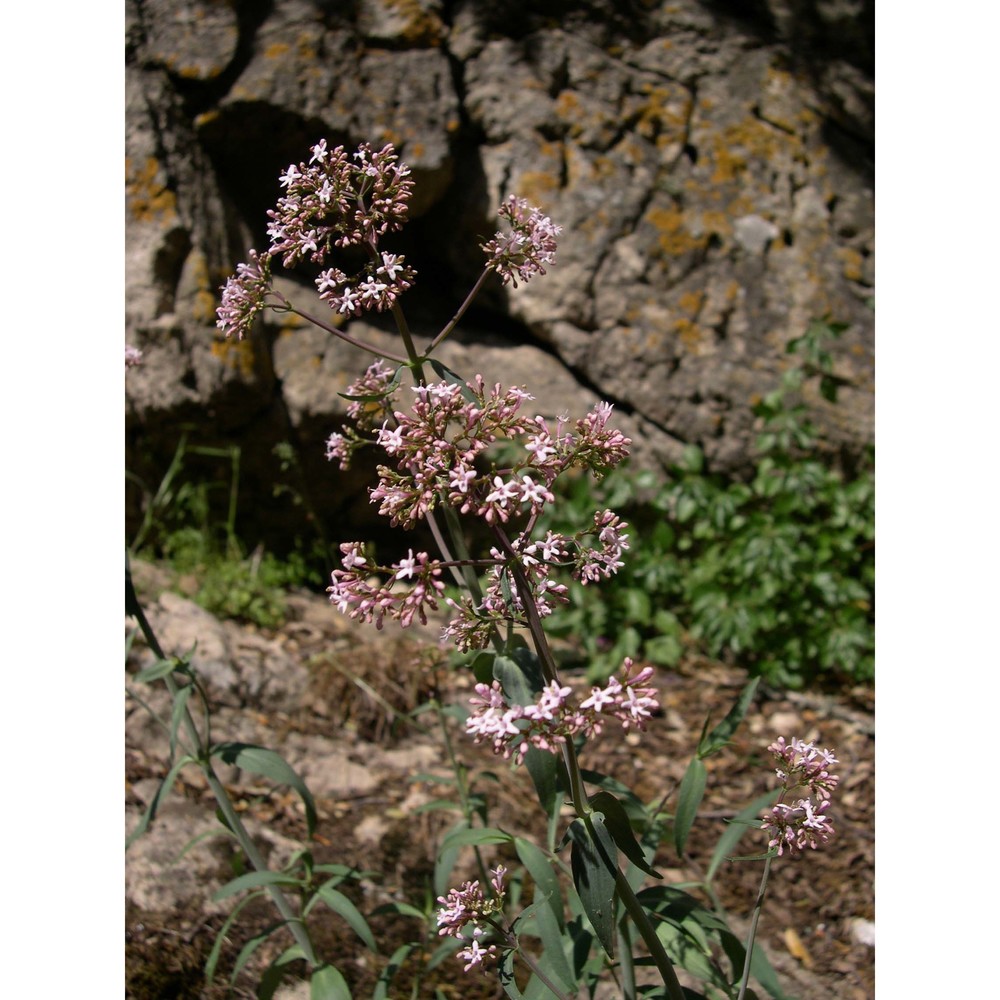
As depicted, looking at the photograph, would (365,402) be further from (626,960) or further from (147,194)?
(147,194)

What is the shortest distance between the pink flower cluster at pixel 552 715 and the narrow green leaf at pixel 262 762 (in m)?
0.93

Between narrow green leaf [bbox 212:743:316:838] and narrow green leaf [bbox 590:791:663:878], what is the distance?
92cm

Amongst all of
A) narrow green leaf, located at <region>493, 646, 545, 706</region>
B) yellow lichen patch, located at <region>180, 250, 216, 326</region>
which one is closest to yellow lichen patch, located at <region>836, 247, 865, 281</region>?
yellow lichen patch, located at <region>180, 250, 216, 326</region>

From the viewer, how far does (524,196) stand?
451cm

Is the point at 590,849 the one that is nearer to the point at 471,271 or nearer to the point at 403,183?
the point at 403,183

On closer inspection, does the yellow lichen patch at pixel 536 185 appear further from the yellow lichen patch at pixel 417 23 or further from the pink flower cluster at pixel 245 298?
the pink flower cluster at pixel 245 298

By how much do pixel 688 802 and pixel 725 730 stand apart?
0.16 metres

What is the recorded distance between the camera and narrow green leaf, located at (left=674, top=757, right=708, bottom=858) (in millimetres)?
1771

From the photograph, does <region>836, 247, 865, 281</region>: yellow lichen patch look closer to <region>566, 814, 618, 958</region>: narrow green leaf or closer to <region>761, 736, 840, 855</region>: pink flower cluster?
<region>761, 736, 840, 855</region>: pink flower cluster

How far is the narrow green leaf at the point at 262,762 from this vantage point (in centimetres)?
207

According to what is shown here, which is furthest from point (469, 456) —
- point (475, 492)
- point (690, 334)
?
point (690, 334)

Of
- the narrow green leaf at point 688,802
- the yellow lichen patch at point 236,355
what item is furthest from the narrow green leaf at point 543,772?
→ the yellow lichen patch at point 236,355

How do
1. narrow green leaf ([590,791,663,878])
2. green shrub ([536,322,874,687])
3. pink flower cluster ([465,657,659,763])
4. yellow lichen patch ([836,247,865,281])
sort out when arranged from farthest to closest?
yellow lichen patch ([836,247,865,281]), green shrub ([536,322,874,687]), narrow green leaf ([590,791,663,878]), pink flower cluster ([465,657,659,763])

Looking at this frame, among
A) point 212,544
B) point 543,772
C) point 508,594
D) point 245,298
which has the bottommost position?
point 212,544
